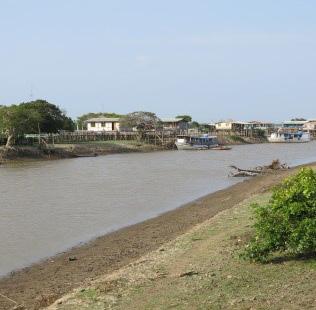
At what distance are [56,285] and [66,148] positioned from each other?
57.4 m

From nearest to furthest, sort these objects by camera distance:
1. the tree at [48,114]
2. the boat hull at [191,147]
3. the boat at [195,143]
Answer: the tree at [48,114] < the boat hull at [191,147] < the boat at [195,143]

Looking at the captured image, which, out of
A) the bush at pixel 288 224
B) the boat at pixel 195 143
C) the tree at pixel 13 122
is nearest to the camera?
the bush at pixel 288 224

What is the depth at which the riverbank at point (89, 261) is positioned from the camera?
406 inches

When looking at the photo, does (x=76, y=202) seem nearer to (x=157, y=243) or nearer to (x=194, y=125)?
(x=157, y=243)

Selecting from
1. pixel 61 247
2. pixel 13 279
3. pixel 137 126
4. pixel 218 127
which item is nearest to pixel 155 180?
pixel 61 247

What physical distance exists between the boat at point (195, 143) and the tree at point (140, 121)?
7113 millimetres

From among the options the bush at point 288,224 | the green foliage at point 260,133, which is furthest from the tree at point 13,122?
the green foliage at point 260,133

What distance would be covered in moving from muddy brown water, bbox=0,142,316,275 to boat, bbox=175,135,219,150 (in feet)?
140

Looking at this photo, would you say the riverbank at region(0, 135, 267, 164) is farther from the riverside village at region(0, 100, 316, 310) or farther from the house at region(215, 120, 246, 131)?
the house at region(215, 120, 246, 131)

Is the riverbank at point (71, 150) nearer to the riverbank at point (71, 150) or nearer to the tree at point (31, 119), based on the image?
the riverbank at point (71, 150)

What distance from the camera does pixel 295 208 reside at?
8.84 metres

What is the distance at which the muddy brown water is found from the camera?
16.1 m

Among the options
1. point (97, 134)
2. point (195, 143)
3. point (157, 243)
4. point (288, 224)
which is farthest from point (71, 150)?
point (288, 224)

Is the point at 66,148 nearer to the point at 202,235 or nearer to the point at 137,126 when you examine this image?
the point at 137,126
